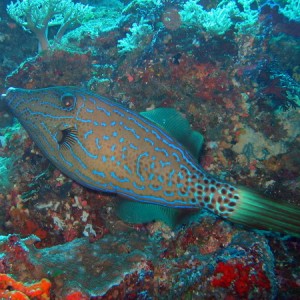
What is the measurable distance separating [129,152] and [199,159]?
6.46 feet

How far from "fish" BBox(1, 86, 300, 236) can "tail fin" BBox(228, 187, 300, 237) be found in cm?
2

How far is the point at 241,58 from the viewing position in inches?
237

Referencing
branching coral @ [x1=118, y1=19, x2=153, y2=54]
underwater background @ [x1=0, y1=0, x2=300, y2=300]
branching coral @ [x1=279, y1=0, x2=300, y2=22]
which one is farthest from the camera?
branching coral @ [x1=279, y1=0, x2=300, y2=22]

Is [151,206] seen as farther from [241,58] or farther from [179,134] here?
[241,58]

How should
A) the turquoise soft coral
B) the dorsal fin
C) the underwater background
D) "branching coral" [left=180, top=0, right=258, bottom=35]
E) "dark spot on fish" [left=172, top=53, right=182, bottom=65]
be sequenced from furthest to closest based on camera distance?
the turquoise soft coral < "branching coral" [left=180, top=0, right=258, bottom=35] < "dark spot on fish" [left=172, top=53, right=182, bottom=65] < the dorsal fin < the underwater background


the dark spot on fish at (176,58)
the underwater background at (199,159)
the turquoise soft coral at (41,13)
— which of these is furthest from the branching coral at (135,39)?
the turquoise soft coral at (41,13)

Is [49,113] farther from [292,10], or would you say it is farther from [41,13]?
[292,10]

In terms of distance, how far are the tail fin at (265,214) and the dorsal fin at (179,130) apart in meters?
0.79

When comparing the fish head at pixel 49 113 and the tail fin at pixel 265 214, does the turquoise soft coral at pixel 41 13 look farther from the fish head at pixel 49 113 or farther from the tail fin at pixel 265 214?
the tail fin at pixel 265 214

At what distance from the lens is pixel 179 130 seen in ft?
11.8

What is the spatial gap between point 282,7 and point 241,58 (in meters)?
3.41

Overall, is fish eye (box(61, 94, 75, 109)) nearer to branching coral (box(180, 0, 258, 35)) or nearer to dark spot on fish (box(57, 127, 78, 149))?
dark spot on fish (box(57, 127, 78, 149))

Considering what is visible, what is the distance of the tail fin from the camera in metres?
2.81

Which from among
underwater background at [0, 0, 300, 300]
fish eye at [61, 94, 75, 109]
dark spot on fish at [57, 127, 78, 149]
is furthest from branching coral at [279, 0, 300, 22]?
dark spot on fish at [57, 127, 78, 149]
